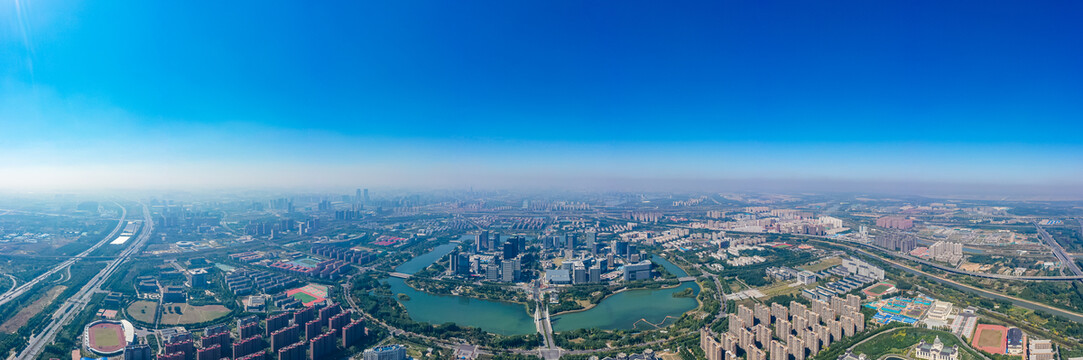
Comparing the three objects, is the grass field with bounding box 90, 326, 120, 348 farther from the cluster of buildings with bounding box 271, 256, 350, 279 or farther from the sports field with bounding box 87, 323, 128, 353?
the cluster of buildings with bounding box 271, 256, 350, 279

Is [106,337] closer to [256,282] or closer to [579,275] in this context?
[256,282]

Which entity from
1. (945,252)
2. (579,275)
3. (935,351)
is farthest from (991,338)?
(945,252)

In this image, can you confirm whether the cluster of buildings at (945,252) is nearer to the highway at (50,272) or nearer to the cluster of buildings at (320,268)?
the cluster of buildings at (320,268)

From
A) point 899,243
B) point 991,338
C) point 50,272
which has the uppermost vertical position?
point 899,243

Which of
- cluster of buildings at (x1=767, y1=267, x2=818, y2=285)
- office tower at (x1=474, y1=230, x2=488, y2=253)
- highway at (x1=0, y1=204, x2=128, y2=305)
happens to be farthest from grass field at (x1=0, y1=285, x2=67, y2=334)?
cluster of buildings at (x1=767, y1=267, x2=818, y2=285)

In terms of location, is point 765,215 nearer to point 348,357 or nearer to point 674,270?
point 674,270

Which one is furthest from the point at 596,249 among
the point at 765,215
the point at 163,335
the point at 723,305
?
the point at 765,215

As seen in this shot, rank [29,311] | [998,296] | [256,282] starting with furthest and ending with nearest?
[256,282] → [998,296] → [29,311]
